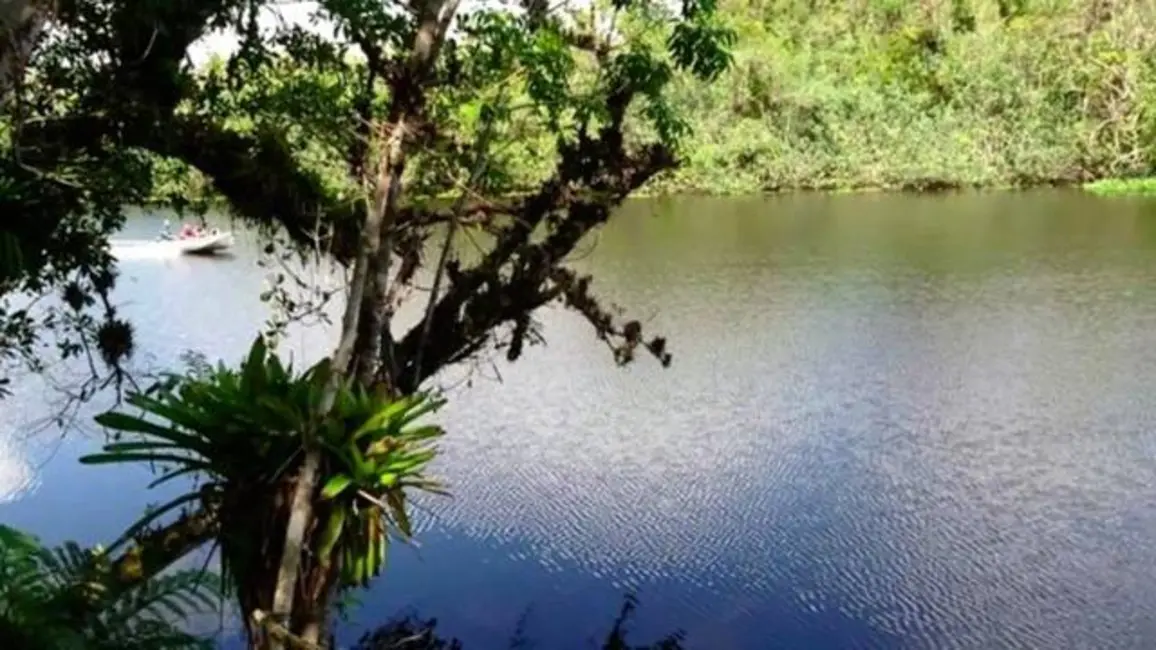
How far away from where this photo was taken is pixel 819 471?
842 centimetres

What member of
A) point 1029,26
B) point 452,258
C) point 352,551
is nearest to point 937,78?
point 1029,26

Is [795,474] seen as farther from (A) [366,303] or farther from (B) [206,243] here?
(B) [206,243]

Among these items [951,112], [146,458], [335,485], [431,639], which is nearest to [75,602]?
[146,458]

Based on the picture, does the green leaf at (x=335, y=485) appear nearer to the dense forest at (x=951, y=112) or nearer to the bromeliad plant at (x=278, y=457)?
the bromeliad plant at (x=278, y=457)

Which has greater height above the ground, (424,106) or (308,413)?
(424,106)

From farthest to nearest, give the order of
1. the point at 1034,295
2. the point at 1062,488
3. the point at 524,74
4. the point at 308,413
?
the point at 1034,295 → the point at 1062,488 → the point at 524,74 → the point at 308,413

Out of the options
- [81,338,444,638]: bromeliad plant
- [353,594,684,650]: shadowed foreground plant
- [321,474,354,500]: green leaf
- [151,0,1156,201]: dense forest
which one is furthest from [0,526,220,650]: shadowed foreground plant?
[151,0,1156,201]: dense forest

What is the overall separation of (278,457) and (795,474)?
18.5ft

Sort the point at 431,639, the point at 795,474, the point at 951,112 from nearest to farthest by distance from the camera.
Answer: the point at 431,639 < the point at 795,474 < the point at 951,112

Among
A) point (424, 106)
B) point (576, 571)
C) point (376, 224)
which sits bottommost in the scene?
point (576, 571)

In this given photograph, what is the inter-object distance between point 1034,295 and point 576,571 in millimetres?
9092

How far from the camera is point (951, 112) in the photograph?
3083cm

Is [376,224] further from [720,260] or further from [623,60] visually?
[720,260]

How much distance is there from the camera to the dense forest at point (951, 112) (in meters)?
29.8
